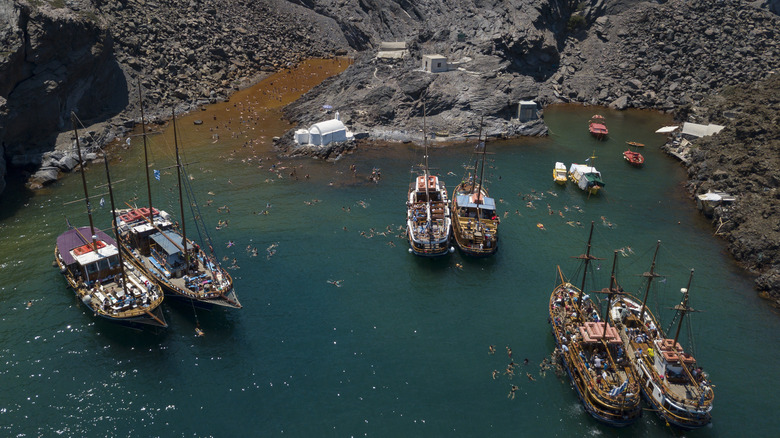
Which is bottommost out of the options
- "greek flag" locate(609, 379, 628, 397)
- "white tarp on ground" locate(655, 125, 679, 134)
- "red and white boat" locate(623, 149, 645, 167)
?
"greek flag" locate(609, 379, 628, 397)

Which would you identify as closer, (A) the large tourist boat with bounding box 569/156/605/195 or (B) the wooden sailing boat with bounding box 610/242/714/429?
(B) the wooden sailing boat with bounding box 610/242/714/429

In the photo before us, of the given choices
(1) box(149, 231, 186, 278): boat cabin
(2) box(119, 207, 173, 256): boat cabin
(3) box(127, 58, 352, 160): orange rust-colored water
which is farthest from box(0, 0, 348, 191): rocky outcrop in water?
(1) box(149, 231, 186, 278): boat cabin

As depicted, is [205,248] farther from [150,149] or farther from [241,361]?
[150,149]

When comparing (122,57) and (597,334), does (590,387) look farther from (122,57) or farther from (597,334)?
(122,57)

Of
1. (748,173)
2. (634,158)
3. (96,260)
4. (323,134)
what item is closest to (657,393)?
(748,173)

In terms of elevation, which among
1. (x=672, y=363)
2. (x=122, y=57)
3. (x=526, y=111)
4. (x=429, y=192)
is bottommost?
(x=672, y=363)

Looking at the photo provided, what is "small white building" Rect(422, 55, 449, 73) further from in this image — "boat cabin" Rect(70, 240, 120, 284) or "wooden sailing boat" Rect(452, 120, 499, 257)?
"boat cabin" Rect(70, 240, 120, 284)

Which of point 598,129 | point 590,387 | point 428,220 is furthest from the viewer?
point 598,129
